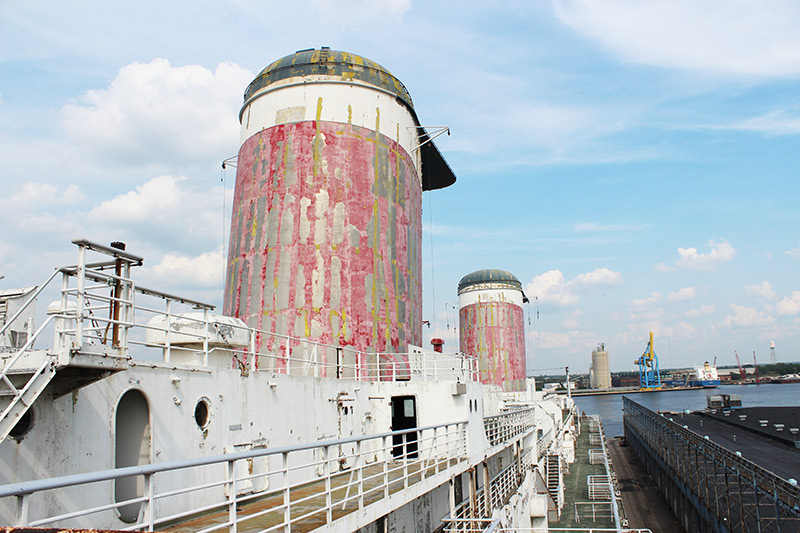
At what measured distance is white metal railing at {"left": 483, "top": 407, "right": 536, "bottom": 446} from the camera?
2036 cm

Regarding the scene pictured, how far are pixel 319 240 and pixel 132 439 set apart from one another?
11.7m

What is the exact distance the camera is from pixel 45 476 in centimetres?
701

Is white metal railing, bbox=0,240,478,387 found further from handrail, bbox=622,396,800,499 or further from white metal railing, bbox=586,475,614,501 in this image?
white metal railing, bbox=586,475,614,501

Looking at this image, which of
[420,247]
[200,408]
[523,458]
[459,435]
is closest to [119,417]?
[200,408]

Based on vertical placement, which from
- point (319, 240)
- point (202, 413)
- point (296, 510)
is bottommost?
point (296, 510)

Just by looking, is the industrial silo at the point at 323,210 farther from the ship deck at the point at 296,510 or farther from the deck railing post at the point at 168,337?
the deck railing post at the point at 168,337

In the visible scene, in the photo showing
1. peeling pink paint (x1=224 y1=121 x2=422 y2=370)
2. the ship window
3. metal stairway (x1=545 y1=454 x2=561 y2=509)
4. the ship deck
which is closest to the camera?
the ship deck

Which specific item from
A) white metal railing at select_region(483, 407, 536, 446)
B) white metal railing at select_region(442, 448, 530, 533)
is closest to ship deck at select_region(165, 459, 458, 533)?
white metal railing at select_region(442, 448, 530, 533)

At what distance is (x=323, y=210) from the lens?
20.2 metres

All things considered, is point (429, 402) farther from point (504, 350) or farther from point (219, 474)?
point (504, 350)

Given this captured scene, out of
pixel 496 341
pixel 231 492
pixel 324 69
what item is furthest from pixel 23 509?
pixel 496 341

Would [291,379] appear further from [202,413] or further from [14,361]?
[14,361]

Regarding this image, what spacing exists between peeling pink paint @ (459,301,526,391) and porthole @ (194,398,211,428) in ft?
156

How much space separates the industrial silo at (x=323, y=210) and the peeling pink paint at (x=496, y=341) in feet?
116
